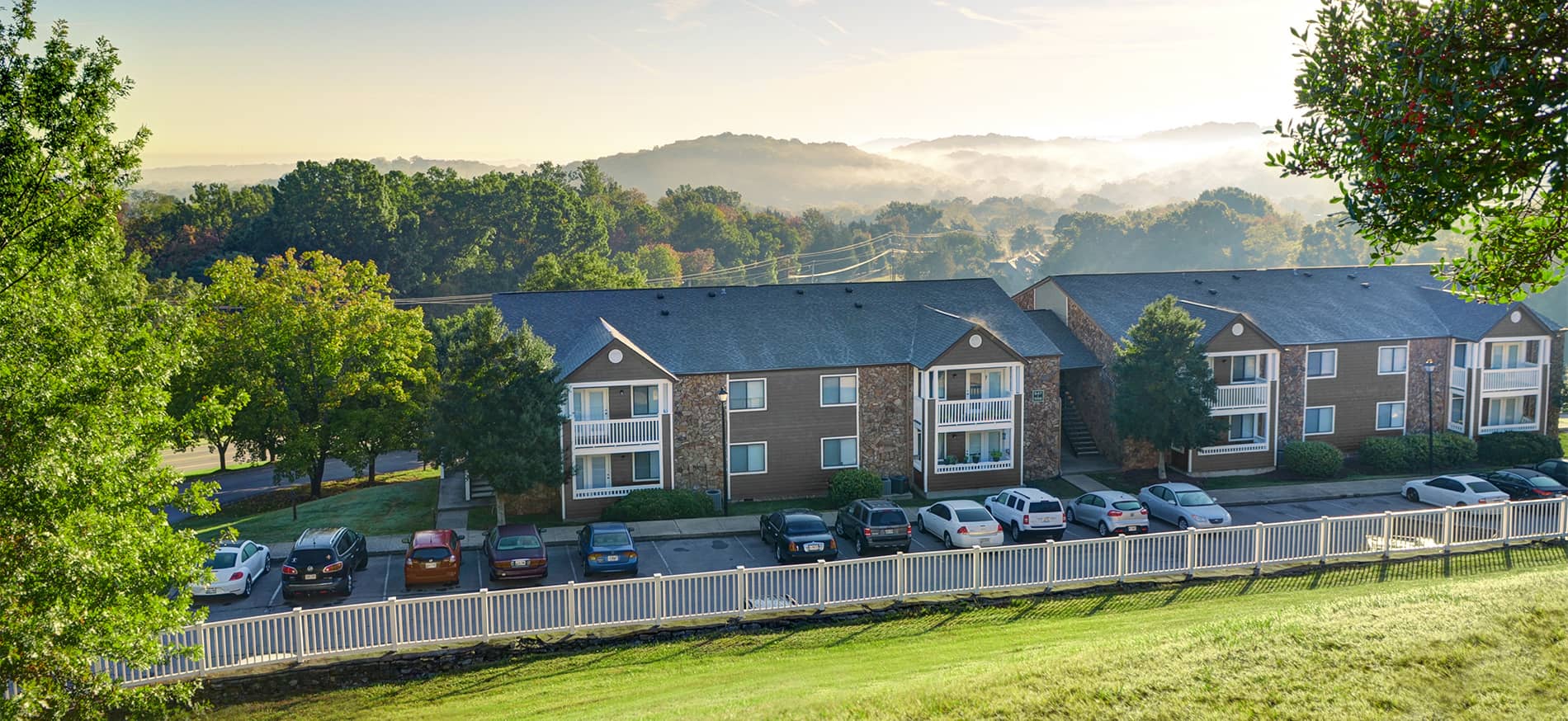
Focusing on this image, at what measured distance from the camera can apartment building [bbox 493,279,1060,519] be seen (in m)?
34.8

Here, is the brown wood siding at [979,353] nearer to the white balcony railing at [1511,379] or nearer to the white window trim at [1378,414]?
the white window trim at [1378,414]

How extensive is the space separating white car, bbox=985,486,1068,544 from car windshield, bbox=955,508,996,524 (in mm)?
660

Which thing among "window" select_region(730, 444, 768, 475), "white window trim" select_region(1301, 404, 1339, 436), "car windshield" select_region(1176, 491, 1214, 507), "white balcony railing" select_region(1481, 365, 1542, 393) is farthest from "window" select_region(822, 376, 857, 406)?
"white balcony railing" select_region(1481, 365, 1542, 393)

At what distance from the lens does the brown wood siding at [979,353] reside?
36.7 meters

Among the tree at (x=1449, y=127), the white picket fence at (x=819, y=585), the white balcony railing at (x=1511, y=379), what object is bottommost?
the white picket fence at (x=819, y=585)

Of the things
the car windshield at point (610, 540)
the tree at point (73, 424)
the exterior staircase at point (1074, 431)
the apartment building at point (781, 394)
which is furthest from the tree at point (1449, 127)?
the exterior staircase at point (1074, 431)

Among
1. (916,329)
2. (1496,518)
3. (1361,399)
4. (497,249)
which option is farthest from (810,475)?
(497,249)

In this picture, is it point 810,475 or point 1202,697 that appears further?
point 810,475

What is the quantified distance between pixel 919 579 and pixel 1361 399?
28859 millimetres

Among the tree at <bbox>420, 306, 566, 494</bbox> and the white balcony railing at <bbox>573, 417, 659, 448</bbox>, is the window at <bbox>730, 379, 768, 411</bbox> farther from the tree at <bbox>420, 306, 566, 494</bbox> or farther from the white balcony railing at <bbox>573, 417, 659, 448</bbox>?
the tree at <bbox>420, 306, 566, 494</bbox>

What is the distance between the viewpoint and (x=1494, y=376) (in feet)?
139

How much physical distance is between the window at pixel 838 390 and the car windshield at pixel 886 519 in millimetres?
9057

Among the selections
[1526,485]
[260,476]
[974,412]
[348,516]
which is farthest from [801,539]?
[260,476]

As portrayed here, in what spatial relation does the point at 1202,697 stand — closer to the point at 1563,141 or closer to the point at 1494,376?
the point at 1563,141
